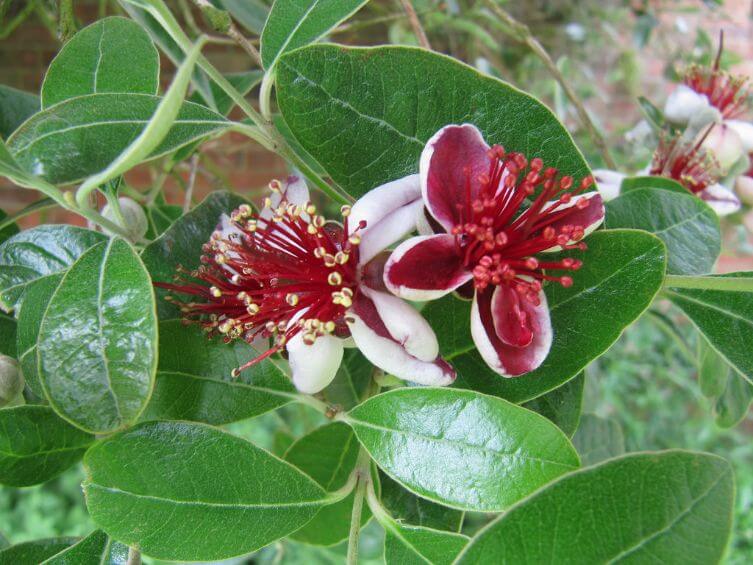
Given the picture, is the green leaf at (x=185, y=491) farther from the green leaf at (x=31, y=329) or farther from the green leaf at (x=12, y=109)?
the green leaf at (x=12, y=109)

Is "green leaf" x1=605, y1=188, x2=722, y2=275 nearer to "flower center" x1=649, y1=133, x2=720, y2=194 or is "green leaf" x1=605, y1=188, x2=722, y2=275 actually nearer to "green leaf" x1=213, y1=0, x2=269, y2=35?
"flower center" x1=649, y1=133, x2=720, y2=194

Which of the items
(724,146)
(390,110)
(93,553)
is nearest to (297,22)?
(390,110)

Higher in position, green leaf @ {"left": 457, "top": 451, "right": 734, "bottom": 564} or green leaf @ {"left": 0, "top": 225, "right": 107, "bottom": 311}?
green leaf @ {"left": 0, "top": 225, "right": 107, "bottom": 311}

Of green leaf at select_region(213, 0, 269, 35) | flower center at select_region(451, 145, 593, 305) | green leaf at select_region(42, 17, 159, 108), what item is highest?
green leaf at select_region(42, 17, 159, 108)

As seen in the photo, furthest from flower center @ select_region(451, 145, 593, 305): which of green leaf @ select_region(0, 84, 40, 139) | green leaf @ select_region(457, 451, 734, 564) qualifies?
green leaf @ select_region(0, 84, 40, 139)

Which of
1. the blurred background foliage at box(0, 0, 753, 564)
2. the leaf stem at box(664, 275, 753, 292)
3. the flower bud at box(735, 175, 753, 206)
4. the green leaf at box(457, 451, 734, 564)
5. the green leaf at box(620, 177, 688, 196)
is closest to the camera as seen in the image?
the green leaf at box(457, 451, 734, 564)


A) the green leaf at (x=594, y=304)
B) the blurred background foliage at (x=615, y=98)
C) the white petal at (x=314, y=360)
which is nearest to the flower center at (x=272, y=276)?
the white petal at (x=314, y=360)

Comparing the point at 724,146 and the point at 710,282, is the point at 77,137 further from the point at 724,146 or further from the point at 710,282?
the point at 724,146

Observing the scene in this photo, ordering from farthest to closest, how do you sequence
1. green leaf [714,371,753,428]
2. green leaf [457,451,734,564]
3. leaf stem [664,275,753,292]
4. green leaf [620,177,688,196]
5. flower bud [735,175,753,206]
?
flower bud [735,175,753,206] → green leaf [714,371,753,428] → green leaf [620,177,688,196] → leaf stem [664,275,753,292] → green leaf [457,451,734,564]
